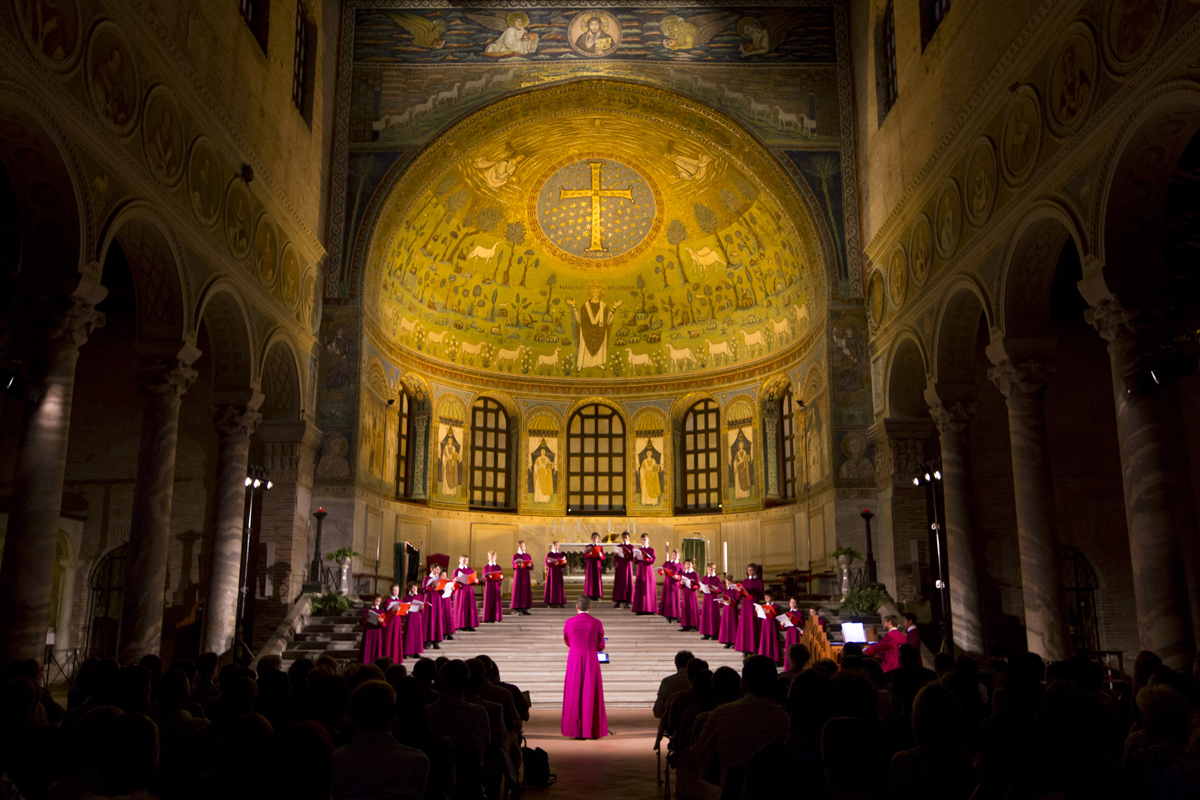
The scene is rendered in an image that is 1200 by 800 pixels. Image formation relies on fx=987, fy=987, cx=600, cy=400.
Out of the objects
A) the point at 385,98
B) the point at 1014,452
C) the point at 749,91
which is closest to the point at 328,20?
the point at 385,98

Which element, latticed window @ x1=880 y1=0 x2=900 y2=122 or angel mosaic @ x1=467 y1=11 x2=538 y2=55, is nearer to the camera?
latticed window @ x1=880 y1=0 x2=900 y2=122

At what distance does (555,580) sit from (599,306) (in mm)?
10168

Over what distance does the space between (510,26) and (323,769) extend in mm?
24360

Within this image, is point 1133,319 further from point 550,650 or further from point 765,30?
point 765,30

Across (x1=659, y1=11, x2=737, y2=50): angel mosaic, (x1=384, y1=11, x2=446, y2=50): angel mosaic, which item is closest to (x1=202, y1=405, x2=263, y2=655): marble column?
(x1=384, y1=11, x2=446, y2=50): angel mosaic

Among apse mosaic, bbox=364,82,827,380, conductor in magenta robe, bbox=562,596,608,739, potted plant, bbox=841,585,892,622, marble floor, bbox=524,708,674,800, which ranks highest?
apse mosaic, bbox=364,82,827,380

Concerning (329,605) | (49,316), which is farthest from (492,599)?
(49,316)

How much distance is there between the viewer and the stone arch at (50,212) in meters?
11.6

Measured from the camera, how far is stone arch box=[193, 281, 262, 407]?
17.8m

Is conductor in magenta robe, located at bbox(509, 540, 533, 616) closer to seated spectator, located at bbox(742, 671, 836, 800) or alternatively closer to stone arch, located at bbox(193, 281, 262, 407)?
stone arch, located at bbox(193, 281, 262, 407)

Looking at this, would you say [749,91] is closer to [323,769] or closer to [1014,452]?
[1014,452]

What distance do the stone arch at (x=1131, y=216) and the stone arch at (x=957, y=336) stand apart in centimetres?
463

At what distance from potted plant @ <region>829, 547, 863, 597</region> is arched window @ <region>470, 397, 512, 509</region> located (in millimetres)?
12036

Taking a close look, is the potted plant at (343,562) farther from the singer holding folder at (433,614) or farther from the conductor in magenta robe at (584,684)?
the conductor in magenta robe at (584,684)
